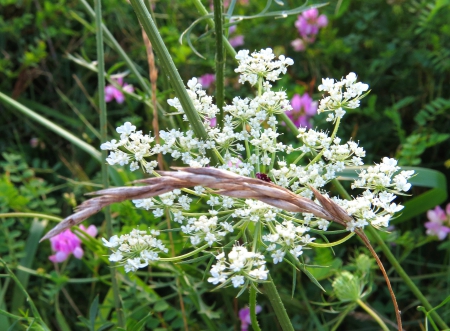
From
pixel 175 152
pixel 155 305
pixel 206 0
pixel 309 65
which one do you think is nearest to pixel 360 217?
pixel 175 152

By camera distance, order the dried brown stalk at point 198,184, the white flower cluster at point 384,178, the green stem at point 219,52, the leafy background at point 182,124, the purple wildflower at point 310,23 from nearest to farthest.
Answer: the dried brown stalk at point 198,184 < the white flower cluster at point 384,178 < the green stem at point 219,52 < the leafy background at point 182,124 < the purple wildflower at point 310,23

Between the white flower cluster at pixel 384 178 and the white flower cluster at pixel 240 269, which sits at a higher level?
the white flower cluster at pixel 384 178

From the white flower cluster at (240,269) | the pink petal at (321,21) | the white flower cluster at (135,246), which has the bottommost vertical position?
the white flower cluster at (240,269)

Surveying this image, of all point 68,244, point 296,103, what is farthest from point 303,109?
point 68,244

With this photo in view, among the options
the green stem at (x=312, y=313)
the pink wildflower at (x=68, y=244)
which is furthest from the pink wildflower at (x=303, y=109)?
the pink wildflower at (x=68, y=244)

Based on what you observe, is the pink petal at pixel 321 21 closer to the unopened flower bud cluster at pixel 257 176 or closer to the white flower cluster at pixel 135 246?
the unopened flower bud cluster at pixel 257 176

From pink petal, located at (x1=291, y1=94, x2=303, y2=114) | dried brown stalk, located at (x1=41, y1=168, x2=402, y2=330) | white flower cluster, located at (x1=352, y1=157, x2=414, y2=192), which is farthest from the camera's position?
pink petal, located at (x1=291, y1=94, x2=303, y2=114)

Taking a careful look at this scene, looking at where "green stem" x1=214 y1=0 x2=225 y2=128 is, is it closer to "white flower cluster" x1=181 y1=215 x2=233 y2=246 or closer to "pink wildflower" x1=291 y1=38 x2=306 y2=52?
"white flower cluster" x1=181 y1=215 x2=233 y2=246

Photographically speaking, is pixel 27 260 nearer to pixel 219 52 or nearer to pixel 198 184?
pixel 219 52

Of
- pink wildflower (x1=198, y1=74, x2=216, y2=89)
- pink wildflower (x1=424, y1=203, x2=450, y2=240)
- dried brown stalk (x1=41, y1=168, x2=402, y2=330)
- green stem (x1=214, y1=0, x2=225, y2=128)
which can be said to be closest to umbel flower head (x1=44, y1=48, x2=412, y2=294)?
dried brown stalk (x1=41, y1=168, x2=402, y2=330)
